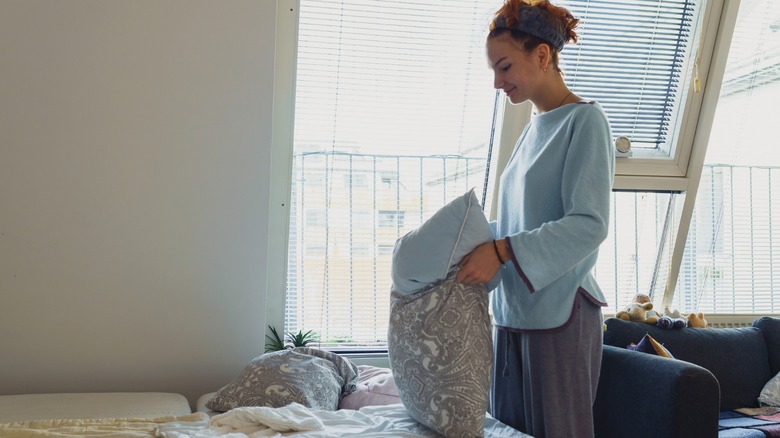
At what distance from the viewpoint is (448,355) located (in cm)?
174

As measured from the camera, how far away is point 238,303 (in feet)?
9.64

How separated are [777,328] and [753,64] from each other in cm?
131

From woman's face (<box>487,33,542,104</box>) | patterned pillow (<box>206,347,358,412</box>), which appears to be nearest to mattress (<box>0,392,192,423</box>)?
patterned pillow (<box>206,347,358,412</box>)

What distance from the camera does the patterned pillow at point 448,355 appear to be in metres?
1.73

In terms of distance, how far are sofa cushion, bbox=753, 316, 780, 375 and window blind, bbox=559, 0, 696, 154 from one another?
936 millimetres

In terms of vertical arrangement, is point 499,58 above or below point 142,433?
above

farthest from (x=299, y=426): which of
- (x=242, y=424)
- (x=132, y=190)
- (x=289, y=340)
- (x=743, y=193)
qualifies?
(x=743, y=193)

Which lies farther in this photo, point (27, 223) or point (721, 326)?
point (721, 326)

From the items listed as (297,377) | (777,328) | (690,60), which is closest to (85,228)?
(297,377)

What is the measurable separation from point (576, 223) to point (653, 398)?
720mm

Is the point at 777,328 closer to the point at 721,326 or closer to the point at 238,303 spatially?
the point at 721,326

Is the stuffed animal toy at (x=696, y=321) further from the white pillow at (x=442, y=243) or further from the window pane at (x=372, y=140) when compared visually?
the white pillow at (x=442, y=243)

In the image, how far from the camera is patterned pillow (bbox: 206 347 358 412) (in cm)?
230

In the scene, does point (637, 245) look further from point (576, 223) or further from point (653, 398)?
point (576, 223)
